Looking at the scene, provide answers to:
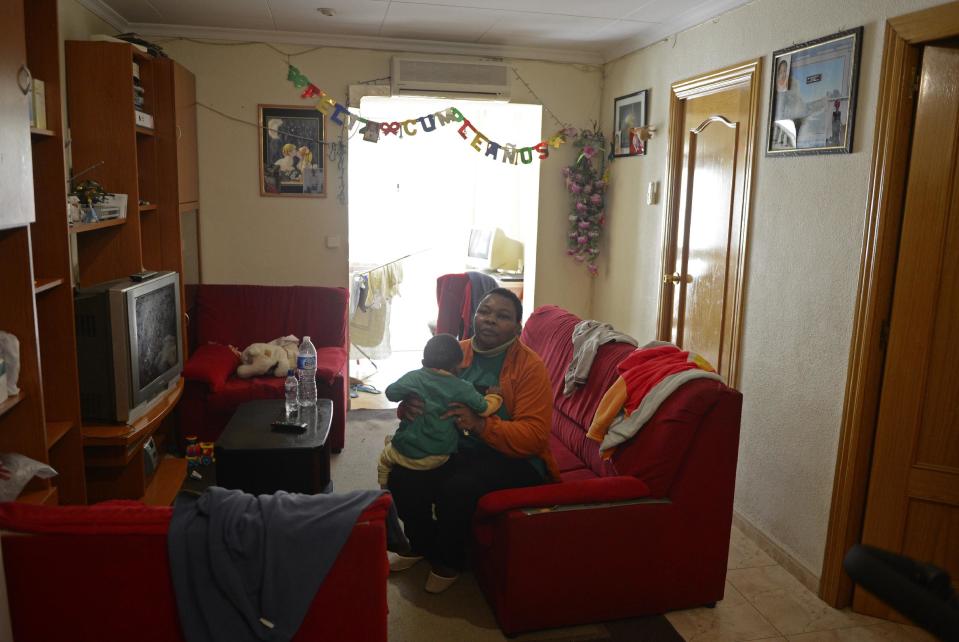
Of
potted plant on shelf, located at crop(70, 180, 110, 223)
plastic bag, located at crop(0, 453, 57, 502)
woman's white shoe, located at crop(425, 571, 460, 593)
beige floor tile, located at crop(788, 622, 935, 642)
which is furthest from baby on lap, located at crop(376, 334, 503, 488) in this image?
potted plant on shelf, located at crop(70, 180, 110, 223)

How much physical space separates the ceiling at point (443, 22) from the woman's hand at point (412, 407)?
222 centimetres

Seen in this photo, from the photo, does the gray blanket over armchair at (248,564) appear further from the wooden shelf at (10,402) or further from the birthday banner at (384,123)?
the birthday banner at (384,123)

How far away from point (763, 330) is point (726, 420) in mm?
907

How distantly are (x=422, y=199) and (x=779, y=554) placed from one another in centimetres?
517

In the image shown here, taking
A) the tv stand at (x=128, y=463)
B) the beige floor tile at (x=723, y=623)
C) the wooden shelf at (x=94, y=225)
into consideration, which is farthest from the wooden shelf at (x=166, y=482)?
the beige floor tile at (x=723, y=623)

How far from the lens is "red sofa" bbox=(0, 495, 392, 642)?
157 cm

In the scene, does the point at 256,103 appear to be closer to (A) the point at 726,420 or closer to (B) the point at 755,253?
(B) the point at 755,253

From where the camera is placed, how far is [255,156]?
4750 mm

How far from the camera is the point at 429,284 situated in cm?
764

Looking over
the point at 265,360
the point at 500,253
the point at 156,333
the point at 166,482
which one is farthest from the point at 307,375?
the point at 500,253

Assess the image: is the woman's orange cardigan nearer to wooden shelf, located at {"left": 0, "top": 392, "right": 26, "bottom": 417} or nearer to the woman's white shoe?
the woman's white shoe

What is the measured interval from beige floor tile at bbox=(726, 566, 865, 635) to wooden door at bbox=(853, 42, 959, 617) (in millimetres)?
183

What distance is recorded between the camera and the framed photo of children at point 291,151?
4.73 m

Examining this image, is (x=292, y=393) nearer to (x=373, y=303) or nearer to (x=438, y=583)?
(x=438, y=583)
